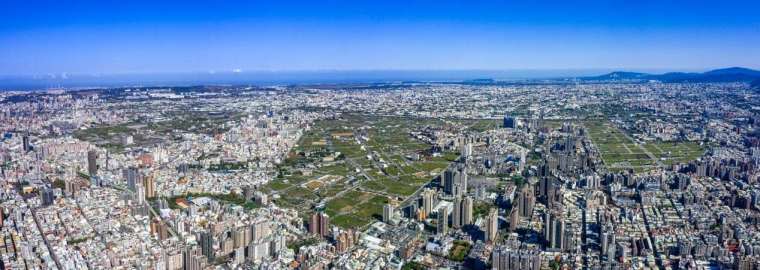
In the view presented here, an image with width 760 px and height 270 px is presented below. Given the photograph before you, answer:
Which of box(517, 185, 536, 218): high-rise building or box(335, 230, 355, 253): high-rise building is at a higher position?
box(517, 185, 536, 218): high-rise building

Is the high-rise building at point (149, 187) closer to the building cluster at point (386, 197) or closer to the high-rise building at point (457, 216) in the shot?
the building cluster at point (386, 197)

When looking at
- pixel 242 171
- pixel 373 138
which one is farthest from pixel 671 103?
Answer: pixel 242 171

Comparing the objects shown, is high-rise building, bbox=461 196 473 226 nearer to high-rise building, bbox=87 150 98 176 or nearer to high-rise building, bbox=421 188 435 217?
high-rise building, bbox=421 188 435 217

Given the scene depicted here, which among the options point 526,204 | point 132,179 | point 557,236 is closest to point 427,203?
point 526,204

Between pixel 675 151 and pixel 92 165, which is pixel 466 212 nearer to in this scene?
pixel 92 165

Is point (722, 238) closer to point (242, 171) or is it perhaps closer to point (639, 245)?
point (639, 245)

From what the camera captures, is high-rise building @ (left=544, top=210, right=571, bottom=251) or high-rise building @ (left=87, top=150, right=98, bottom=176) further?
high-rise building @ (left=87, top=150, right=98, bottom=176)

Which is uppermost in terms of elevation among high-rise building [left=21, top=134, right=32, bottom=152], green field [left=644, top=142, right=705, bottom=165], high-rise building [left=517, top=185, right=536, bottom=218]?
high-rise building [left=21, top=134, right=32, bottom=152]

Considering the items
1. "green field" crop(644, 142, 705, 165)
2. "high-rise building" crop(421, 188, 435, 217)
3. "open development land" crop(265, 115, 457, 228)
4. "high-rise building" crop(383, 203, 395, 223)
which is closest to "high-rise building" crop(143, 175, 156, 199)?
"open development land" crop(265, 115, 457, 228)
